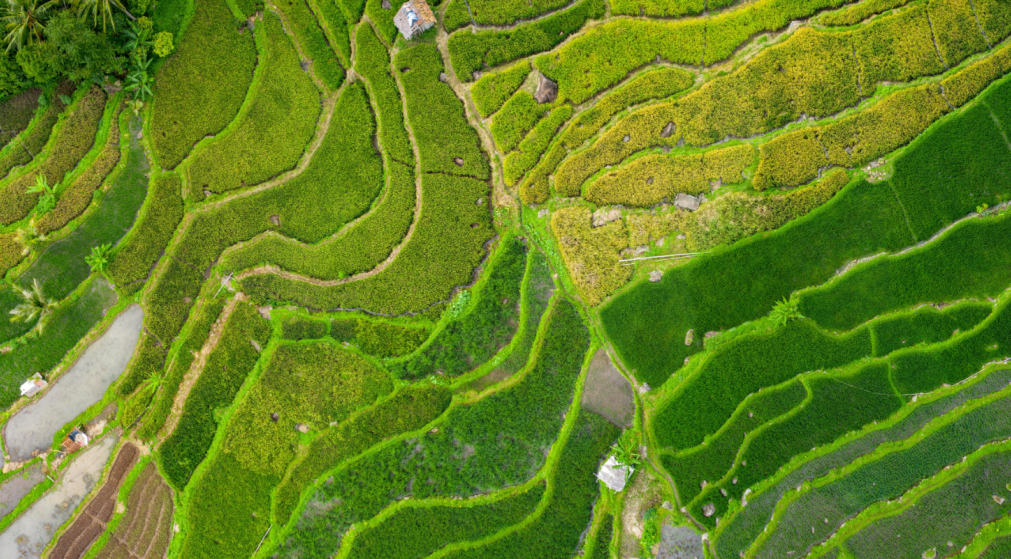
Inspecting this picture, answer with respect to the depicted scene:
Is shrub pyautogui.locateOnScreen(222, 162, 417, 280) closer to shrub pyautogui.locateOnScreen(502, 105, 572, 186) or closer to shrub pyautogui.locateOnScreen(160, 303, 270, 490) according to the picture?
shrub pyautogui.locateOnScreen(160, 303, 270, 490)

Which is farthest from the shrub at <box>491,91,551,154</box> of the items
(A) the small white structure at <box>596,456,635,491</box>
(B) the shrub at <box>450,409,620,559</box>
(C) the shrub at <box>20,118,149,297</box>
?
(C) the shrub at <box>20,118,149,297</box>

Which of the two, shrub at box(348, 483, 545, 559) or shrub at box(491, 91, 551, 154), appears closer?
shrub at box(348, 483, 545, 559)

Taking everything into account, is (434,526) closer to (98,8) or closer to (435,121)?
(435,121)

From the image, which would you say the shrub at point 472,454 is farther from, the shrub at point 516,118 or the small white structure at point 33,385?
the small white structure at point 33,385

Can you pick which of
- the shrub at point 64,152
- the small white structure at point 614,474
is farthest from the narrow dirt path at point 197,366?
the small white structure at point 614,474

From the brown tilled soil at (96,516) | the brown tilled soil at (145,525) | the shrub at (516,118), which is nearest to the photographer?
the brown tilled soil at (145,525)
